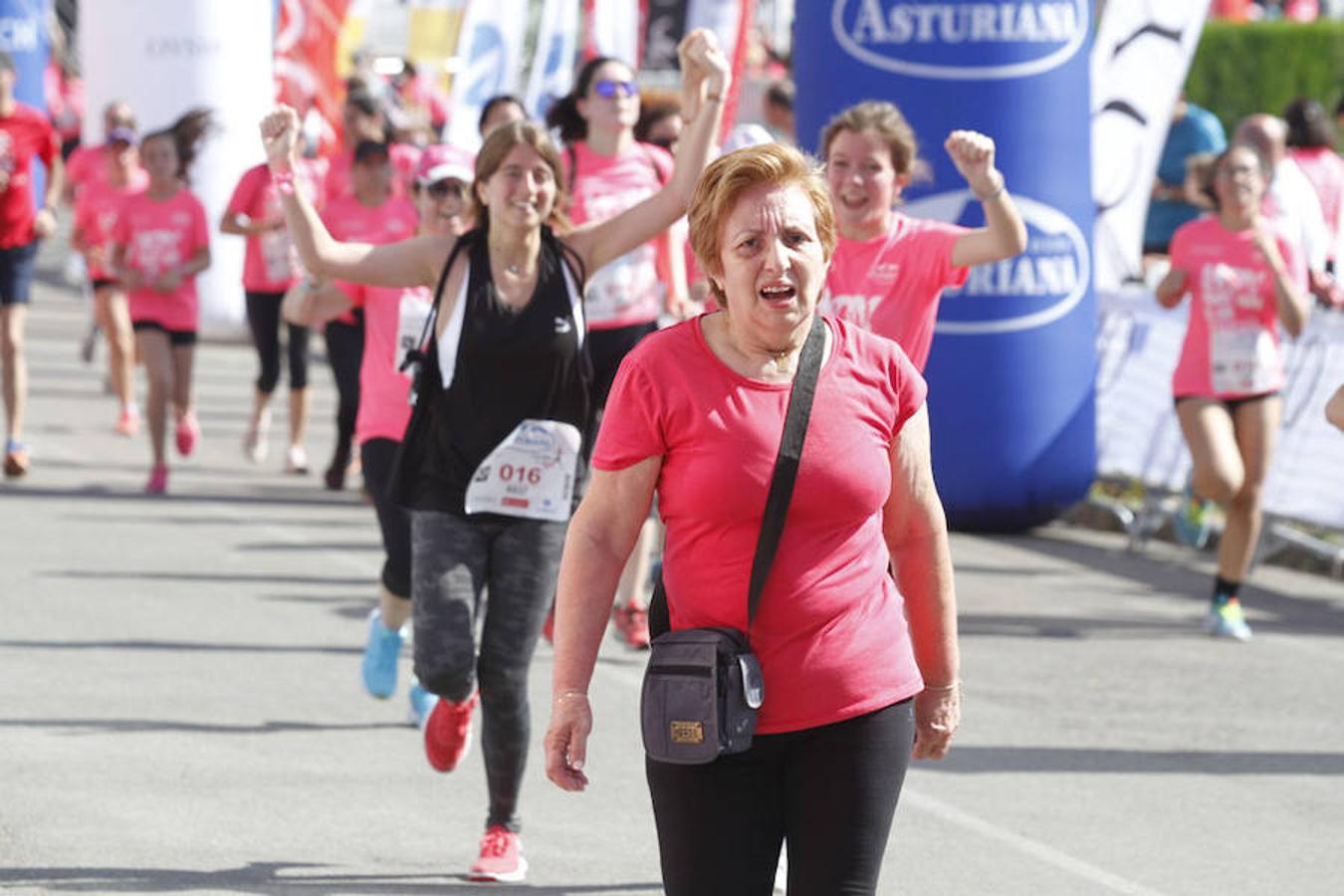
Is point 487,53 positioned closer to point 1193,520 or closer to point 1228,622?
point 1193,520

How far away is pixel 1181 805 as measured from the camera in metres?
7.59

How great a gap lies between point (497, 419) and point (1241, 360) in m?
4.95

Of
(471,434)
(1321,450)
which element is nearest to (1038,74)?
(1321,450)

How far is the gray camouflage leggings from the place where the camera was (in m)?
6.48

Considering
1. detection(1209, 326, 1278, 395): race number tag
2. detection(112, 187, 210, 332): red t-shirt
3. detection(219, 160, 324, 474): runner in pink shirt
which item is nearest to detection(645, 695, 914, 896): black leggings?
detection(1209, 326, 1278, 395): race number tag

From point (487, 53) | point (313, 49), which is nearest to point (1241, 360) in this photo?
point (487, 53)

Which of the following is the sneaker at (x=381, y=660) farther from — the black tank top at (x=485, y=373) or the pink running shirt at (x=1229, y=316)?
the pink running shirt at (x=1229, y=316)

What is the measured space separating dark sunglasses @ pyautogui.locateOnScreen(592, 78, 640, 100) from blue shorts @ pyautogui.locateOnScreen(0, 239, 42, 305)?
17.4 feet

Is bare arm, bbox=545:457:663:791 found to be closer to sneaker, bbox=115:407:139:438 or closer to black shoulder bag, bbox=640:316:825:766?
black shoulder bag, bbox=640:316:825:766

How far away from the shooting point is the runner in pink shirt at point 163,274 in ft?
46.5

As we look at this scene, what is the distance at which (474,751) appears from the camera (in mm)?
8250

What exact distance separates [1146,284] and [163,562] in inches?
237

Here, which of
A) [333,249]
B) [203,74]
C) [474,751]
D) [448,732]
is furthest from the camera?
[203,74]

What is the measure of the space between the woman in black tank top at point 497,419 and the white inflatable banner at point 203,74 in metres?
16.6
